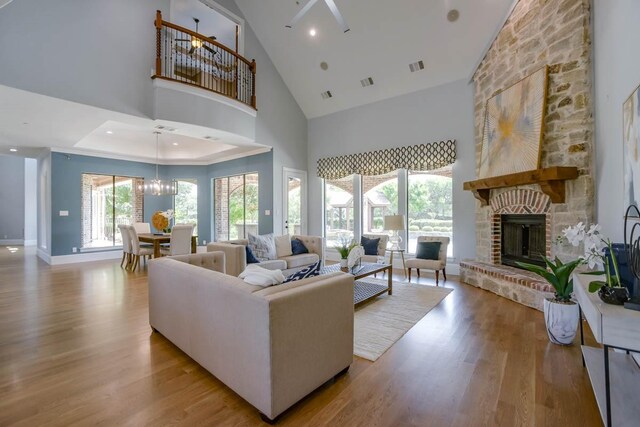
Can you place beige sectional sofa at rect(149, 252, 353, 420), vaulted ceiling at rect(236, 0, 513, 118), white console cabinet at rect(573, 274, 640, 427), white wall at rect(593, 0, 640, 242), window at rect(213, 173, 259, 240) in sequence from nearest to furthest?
white console cabinet at rect(573, 274, 640, 427) < beige sectional sofa at rect(149, 252, 353, 420) < white wall at rect(593, 0, 640, 242) < vaulted ceiling at rect(236, 0, 513, 118) < window at rect(213, 173, 259, 240)

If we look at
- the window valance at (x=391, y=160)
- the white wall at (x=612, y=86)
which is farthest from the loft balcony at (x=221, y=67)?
the white wall at (x=612, y=86)

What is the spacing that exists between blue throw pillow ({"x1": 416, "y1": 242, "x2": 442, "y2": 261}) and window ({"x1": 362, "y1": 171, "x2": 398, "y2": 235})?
1359mm

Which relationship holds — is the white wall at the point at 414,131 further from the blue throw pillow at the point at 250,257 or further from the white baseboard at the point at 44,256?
the white baseboard at the point at 44,256

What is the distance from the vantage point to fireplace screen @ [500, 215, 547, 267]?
4348 mm

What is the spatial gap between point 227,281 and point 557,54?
488 centimetres

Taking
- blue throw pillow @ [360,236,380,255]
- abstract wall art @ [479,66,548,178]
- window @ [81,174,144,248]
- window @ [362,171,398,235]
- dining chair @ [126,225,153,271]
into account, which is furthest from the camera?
window @ [81,174,144,248]

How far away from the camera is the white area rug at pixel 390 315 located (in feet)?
9.02

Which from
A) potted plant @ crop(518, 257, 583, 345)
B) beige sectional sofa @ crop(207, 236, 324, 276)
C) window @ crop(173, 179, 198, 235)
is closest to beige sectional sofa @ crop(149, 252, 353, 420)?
potted plant @ crop(518, 257, 583, 345)

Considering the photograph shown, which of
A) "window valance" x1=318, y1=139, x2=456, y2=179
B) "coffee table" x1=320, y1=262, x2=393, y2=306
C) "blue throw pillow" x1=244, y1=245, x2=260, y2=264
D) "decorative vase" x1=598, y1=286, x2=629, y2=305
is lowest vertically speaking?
"coffee table" x1=320, y1=262, x2=393, y2=306

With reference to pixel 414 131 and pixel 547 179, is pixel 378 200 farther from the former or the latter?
pixel 547 179

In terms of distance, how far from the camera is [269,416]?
1681 millimetres

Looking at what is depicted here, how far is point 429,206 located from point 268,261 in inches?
139

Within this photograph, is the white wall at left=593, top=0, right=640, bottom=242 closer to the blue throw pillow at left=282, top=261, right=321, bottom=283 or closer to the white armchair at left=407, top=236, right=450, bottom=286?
the white armchair at left=407, top=236, right=450, bottom=286

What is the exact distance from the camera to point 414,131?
6.25 m
